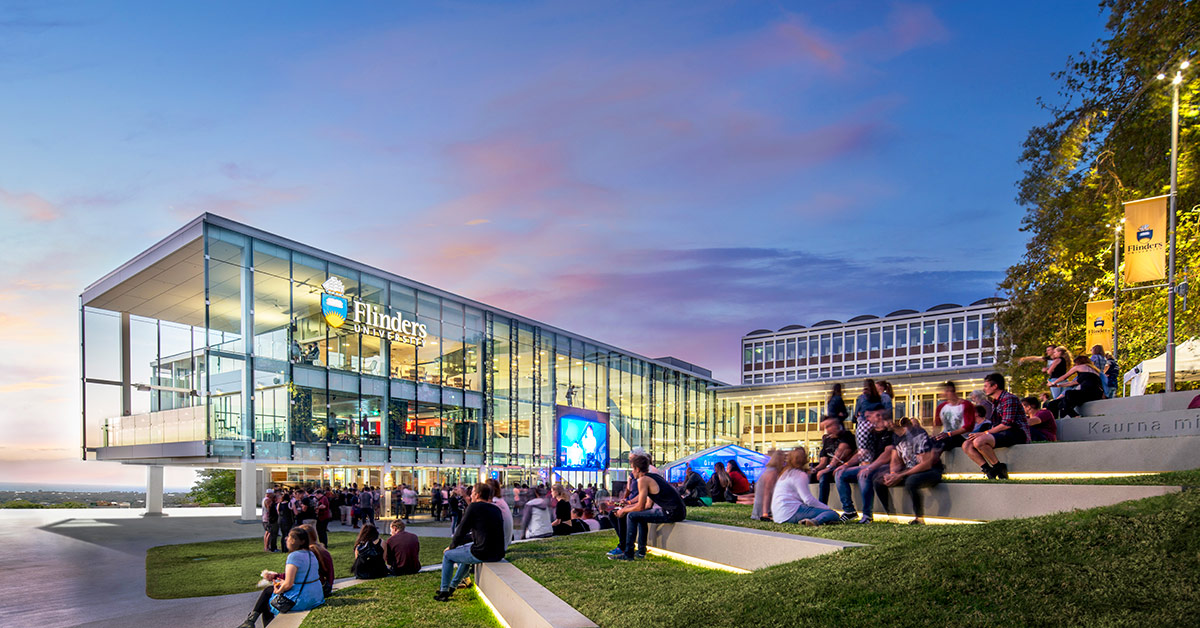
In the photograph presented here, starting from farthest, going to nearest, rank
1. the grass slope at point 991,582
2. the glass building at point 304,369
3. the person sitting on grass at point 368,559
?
1. the glass building at point 304,369
2. the person sitting on grass at point 368,559
3. the grass slope at point 991,582

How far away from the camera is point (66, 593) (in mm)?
13055

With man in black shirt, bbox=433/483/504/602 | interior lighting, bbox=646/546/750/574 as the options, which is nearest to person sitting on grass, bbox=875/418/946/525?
interior lighting, bbox=646/546/750/574

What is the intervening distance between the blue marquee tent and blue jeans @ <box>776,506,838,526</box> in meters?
15.5

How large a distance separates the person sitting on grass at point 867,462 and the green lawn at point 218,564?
932cm

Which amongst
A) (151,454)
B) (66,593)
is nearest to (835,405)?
(66,593)

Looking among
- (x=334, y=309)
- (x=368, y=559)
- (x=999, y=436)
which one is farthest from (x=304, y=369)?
(x=999, y=436)

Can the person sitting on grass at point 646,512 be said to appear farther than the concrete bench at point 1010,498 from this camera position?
Yes

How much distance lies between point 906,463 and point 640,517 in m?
3.34

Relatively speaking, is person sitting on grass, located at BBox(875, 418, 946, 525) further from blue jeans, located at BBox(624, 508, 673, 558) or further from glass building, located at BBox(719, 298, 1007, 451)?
glass building, located at BBox(719, 298, 1007, 451)

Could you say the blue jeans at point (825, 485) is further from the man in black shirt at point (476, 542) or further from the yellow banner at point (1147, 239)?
the yellow banner at point (1147, 239)

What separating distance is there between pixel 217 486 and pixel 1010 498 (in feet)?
211

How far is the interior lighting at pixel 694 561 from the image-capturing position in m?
7.74

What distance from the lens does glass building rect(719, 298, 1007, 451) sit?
5547 cm

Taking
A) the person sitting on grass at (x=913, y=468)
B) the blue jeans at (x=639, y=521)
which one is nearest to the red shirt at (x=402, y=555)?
the blue jeans at (x=639, y=521)
